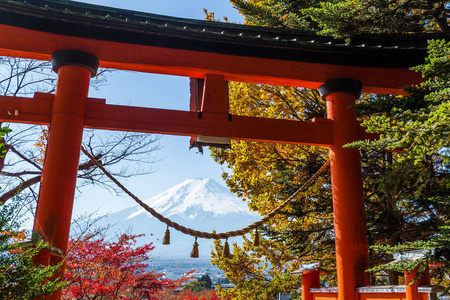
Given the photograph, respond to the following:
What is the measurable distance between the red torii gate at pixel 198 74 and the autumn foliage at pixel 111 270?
279 centimetres

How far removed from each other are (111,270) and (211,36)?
447 centimetres

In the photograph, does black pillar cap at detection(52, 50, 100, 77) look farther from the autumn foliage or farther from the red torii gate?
the autumn foliage

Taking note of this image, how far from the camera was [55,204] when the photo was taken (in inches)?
143

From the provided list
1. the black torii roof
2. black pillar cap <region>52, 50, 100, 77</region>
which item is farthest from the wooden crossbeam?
the black torii roof

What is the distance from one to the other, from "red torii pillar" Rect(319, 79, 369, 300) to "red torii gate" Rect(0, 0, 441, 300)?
1 cm

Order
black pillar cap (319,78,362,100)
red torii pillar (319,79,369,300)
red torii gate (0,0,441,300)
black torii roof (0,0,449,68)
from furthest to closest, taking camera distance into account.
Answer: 1. black pillar cap (319,78,362,100)
2. red torii pillar (319,79,369,300)
3. black torii roof (0,0,449,68)
4. red torii gate (0,0,441,300)

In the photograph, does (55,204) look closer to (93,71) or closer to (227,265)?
(93,71)

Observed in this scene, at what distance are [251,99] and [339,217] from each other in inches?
153

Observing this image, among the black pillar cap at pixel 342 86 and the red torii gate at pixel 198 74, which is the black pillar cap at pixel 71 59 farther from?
the black pillar cap at pixel 342 86

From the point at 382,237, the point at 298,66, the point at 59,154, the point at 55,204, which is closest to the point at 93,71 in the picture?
the point at 59,154

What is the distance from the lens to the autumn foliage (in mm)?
6121

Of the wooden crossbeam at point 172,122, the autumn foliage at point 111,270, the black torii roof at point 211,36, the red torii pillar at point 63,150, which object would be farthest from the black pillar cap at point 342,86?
the autumn foliage at point 111,270

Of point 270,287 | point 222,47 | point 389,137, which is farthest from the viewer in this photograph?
point 270,287

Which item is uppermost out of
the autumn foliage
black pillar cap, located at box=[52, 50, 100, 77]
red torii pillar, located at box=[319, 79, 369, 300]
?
black pillar cap, located at box=[52, 50, 100, 77]
